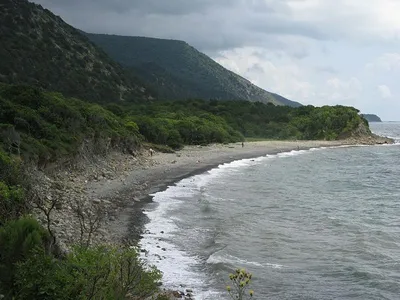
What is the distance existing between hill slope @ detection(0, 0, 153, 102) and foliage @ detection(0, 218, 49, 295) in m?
63.6

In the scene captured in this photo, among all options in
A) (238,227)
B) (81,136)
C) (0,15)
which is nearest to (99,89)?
(0,15)

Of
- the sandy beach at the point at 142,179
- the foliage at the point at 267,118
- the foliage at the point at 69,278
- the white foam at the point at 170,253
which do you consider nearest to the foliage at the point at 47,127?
the sandy beach at the point at 142,179

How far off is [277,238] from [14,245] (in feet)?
39.9

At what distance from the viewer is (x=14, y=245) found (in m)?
8.32

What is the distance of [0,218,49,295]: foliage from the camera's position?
7885mm

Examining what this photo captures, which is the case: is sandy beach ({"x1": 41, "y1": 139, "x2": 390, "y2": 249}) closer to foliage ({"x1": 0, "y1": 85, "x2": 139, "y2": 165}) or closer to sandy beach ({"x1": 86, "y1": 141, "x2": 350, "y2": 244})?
sandy beach ({"x1": 86, "y1": 141, "x2": 350, "y2": 244})

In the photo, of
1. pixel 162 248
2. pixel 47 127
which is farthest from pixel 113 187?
pixel 162 248

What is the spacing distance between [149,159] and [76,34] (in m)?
72.0

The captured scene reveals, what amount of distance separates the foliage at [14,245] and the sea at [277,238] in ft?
15.2

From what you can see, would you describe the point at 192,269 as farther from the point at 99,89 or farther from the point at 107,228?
the point at 99,89

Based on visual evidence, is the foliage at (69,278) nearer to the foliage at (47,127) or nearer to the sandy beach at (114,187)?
the sandy beach at (114,187)

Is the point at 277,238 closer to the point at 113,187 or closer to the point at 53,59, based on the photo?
the point at 113,187

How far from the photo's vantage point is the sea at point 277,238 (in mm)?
13086

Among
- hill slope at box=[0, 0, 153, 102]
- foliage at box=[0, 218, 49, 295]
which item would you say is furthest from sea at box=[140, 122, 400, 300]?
hill slope at box=[0, 0, 153, 102]
